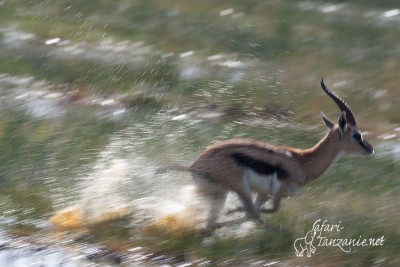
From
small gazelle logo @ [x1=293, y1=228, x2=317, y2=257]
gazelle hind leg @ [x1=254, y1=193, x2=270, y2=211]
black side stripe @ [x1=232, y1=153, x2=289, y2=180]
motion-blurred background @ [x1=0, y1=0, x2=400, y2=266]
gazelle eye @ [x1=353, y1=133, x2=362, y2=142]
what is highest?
black side stripe @ [x1=232, y1=153, x2=289, y2=180]

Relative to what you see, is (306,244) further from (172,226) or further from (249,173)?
(172,226)

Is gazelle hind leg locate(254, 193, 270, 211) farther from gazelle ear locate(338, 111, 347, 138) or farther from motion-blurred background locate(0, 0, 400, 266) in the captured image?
gazelle ear locate(338, 111, 347, 138)

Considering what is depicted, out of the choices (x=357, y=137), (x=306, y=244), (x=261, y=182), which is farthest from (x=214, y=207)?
(x=357, y=137)

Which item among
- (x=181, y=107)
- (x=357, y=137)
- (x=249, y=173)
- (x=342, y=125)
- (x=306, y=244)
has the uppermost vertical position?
(x=249, y=173)

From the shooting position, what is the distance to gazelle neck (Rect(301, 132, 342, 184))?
12453 millimetres

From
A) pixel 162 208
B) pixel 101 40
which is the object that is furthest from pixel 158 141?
pixel 101 40

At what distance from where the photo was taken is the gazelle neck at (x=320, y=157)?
12453mm

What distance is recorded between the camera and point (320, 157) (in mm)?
12625

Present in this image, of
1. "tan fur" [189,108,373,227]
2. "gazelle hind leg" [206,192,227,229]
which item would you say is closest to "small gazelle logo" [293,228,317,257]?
"tan fur" [189,108,373,227]

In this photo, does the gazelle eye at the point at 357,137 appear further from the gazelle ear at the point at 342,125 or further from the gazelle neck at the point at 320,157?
the gazelle neck at the point at 320,157

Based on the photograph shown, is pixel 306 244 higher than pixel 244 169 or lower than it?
lower

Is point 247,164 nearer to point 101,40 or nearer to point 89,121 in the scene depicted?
point 89,121

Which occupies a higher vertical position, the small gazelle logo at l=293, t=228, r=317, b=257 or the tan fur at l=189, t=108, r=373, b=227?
the tan fur at l=189, t=108, r=373, b=227

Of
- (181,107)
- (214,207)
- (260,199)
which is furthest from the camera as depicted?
(181,107)
